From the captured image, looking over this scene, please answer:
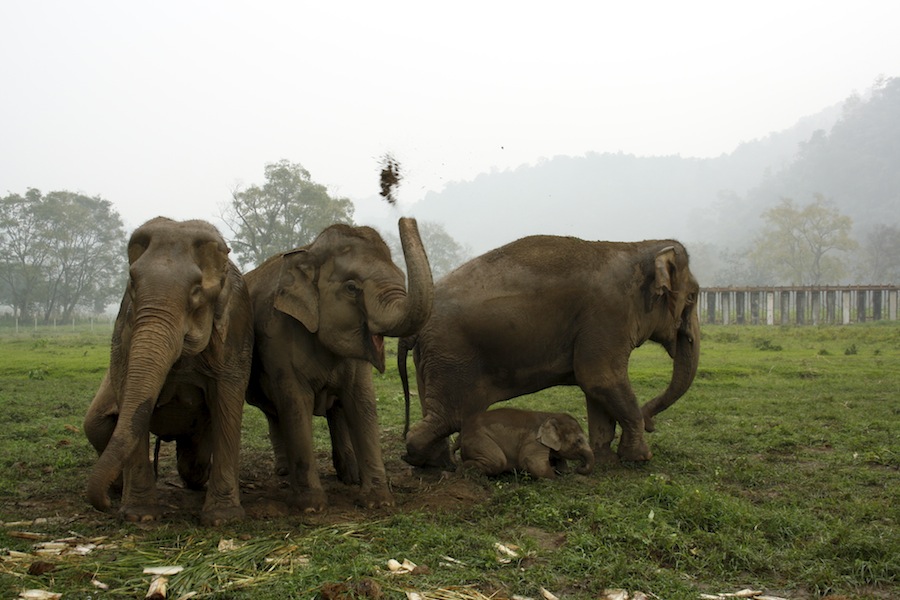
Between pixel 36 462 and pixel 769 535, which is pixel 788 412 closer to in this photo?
pixel 769 535

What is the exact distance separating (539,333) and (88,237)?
74422 millimetres

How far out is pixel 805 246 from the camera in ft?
285

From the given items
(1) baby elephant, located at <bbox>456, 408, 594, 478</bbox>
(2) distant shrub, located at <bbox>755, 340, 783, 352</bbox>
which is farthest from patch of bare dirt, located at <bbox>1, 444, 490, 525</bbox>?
(2) distant shrub, located at <bbox>755, 340, 783, 352</bbox>

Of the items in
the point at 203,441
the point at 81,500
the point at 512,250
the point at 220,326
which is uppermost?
the point at 512,250

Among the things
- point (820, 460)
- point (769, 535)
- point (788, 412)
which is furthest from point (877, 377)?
point (769, 535)

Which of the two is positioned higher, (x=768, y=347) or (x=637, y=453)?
(x=768, y=347)

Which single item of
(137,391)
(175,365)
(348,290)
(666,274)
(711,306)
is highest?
(711,306)

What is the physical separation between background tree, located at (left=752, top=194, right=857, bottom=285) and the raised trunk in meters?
79.5

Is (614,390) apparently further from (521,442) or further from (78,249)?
(78,249)

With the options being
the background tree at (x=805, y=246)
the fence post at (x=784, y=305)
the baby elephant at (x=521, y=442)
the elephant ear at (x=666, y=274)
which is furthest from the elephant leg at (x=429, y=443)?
the background tree at (x=805, y=246)

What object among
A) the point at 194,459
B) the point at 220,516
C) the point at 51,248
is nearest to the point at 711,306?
the point at 194,459

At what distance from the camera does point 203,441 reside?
→ 25.6 feet

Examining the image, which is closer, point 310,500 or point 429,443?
point 310,500

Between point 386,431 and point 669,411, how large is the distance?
436cm
